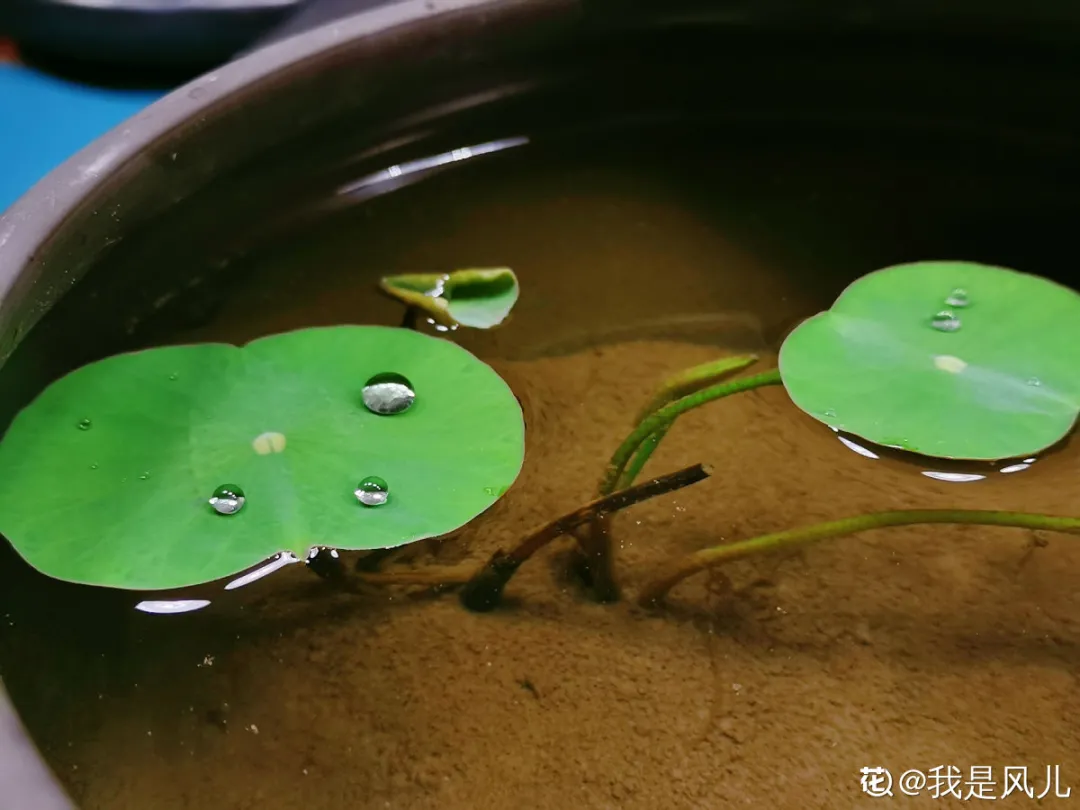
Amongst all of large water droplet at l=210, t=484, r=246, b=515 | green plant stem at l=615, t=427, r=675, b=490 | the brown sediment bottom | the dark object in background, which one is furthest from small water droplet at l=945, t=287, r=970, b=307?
the dark object in background

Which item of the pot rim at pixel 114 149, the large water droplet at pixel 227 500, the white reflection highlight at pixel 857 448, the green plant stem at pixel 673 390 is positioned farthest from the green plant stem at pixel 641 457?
the pot rim at pixel 114 149

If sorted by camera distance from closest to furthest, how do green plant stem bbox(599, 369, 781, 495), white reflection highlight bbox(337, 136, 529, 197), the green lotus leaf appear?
green plant stem bbox(599, 369, 781, 495), the green lotus leaf, white reflection highlight bbox(337, 136, 529, 197)

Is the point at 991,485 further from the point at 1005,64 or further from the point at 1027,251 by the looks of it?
the point at 1005,64

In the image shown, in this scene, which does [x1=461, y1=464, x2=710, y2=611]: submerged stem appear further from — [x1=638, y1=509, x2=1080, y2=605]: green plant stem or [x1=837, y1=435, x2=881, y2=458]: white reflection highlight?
[x1=837, y1=435, x2=881, y2=458]: white reflection highlight

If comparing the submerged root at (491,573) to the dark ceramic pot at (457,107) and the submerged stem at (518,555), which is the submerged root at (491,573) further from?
the dark ceramic pot at (457,107)

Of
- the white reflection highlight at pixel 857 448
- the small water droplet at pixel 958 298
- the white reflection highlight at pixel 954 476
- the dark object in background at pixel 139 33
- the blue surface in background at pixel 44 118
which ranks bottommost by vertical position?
the white reflection highlight at pixel 954 476

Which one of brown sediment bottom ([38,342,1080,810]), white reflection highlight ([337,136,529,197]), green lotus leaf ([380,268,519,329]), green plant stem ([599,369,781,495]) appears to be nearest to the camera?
brown sediment bottom ([38,342,1080,810])

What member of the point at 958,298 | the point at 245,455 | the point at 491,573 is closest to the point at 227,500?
the point at 245,455
